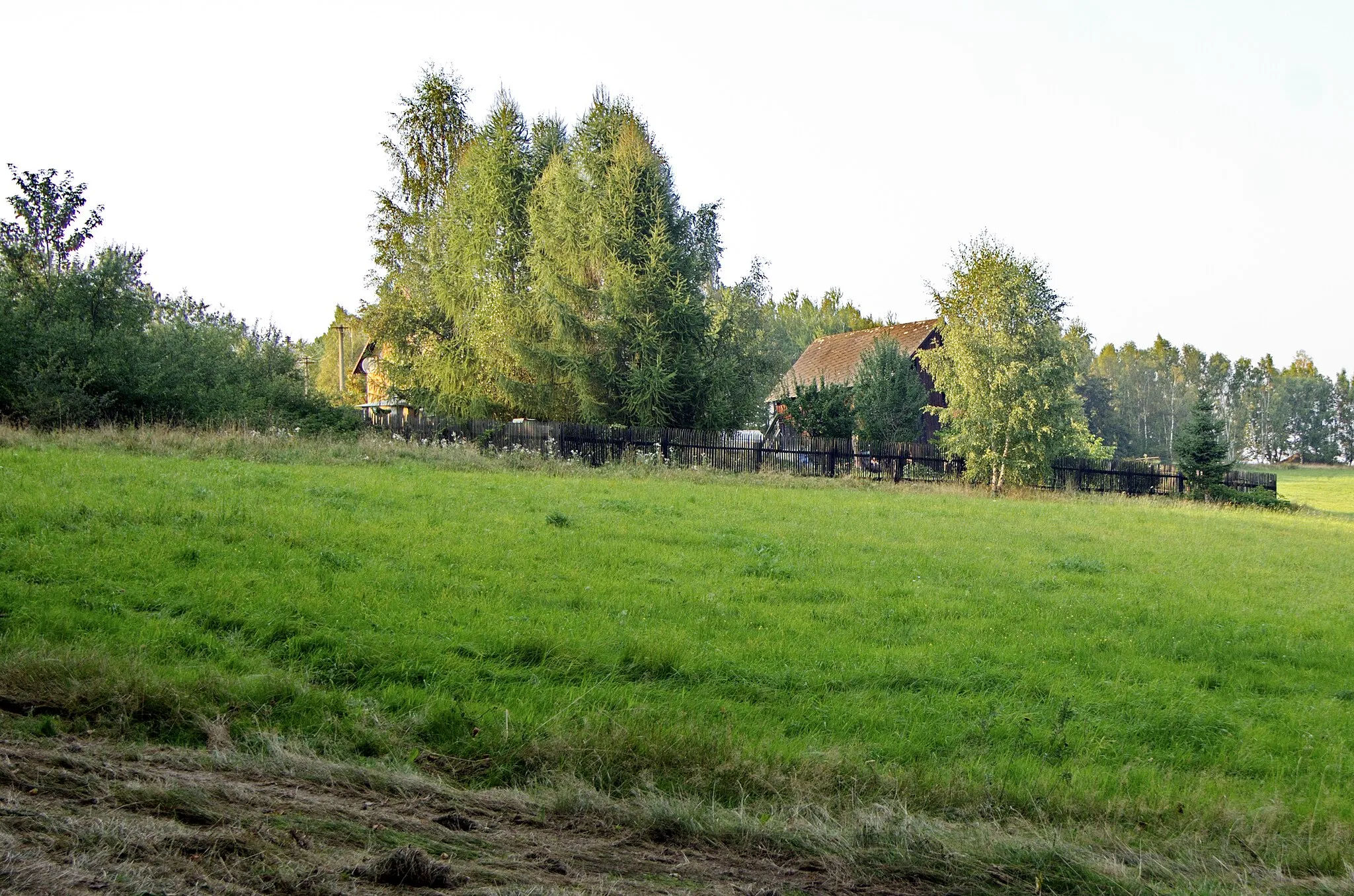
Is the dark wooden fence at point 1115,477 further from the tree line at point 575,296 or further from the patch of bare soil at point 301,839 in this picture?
the patch of bare soil at point 301,839

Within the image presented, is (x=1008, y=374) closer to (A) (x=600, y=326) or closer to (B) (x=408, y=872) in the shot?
(A) (x=600, y=326)

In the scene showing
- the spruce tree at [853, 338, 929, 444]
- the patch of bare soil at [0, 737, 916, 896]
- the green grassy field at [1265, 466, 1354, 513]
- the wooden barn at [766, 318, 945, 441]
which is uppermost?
the wooden barn at [766, 318, 945, 441]

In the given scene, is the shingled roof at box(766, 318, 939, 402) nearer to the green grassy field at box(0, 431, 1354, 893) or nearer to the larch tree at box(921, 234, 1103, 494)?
the larch tree at box(921, 234, 1103, 494)

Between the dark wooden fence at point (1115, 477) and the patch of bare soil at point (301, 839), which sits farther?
the dark wooden fence at point (1115, 477)

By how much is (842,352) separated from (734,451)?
28504 mm

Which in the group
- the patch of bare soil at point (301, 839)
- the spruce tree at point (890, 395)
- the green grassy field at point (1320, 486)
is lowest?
the patch of bare soil at point (301, 839)

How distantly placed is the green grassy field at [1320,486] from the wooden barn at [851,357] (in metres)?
16.6

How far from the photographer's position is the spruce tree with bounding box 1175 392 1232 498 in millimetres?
34344

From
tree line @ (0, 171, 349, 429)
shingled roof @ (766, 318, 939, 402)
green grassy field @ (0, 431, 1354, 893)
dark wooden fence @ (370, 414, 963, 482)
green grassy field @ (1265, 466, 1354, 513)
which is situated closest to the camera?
green grassy field @ (0, 431, 1354, 893)

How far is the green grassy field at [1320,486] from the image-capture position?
46781mm

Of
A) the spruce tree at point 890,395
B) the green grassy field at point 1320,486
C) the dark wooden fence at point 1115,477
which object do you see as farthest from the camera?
the green grassy field at point 1320,486

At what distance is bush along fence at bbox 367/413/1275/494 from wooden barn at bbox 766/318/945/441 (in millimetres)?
9723

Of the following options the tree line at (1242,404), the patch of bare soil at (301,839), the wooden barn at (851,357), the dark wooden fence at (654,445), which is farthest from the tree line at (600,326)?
the tree line at (1242,404)

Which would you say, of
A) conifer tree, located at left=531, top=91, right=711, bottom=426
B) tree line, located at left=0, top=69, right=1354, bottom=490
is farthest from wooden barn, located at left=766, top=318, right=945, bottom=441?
conifer tree, located at left=531, top=91, right=711, bottom=426
